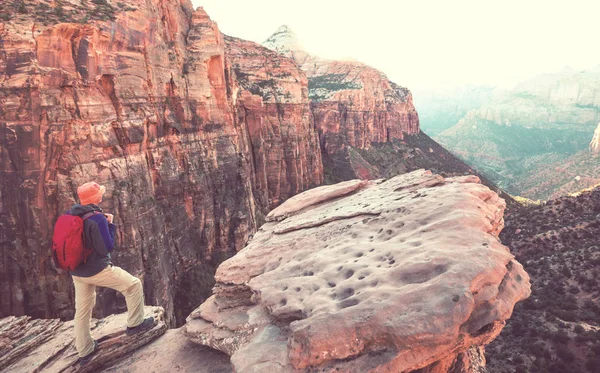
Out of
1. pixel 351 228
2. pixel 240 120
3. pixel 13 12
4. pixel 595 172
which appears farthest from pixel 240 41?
pixel 595 172

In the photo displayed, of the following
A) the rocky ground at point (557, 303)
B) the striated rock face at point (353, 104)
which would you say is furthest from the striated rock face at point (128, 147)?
the striated rock face at point (353, 104)

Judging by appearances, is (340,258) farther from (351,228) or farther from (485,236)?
(485,236)

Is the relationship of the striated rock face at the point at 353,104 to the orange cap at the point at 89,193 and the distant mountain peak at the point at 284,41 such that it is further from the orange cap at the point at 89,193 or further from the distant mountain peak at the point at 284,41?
the orange cap at the point at 89,193

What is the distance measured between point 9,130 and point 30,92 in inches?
85.3

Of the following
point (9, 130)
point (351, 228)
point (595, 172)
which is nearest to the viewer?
point (351, 228)

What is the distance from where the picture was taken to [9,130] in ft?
52.8

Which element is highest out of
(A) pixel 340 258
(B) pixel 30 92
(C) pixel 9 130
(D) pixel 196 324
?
(B) pixel 30 92

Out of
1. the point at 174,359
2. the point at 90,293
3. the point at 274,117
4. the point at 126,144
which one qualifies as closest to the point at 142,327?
the point at 174,359

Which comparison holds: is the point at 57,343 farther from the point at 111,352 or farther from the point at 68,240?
the point at 68,240

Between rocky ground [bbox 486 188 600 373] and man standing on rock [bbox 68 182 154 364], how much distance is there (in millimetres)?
20407

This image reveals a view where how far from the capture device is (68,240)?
5957mm

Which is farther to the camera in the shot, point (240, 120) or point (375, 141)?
point (375, 141)

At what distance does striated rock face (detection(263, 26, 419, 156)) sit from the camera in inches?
2970

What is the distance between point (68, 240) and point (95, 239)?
1.45ft
